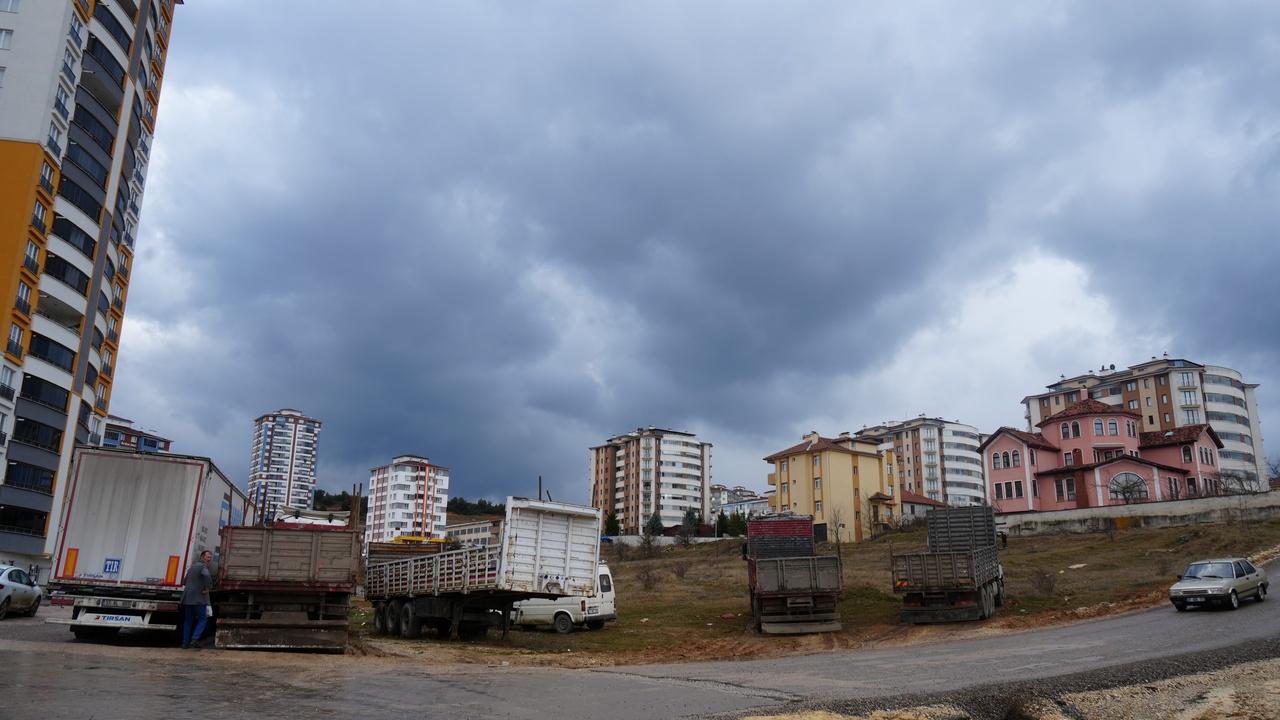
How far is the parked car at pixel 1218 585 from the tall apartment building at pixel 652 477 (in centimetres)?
11060

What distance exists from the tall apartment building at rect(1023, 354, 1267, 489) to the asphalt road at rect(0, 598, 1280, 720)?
9132cm

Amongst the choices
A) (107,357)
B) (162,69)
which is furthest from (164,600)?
(162,69)

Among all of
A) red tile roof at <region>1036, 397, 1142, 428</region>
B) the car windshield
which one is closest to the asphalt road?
the car windshield

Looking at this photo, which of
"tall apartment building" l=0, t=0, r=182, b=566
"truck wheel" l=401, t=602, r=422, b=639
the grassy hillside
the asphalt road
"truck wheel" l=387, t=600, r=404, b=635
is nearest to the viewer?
the asphalt road

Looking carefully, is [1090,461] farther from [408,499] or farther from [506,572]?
[408,499]

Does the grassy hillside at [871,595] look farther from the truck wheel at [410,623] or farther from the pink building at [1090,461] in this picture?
the pink building at [1090,461]

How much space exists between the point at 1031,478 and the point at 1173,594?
42.3 m

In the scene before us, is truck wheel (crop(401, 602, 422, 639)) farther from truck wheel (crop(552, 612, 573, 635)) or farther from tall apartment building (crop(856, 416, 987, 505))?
tall apartment building (crop(856, 416, 987, 505))

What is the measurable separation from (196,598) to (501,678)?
694 cm

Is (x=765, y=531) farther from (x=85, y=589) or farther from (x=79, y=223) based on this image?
(x=79, y=223)

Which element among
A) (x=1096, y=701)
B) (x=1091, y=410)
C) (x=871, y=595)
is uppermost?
(x=1091, y=410)

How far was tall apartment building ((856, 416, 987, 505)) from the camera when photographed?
138 m

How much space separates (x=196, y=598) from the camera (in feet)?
53.8

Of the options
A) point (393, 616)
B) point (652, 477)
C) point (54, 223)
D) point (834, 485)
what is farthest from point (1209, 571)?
point (652, 477)
